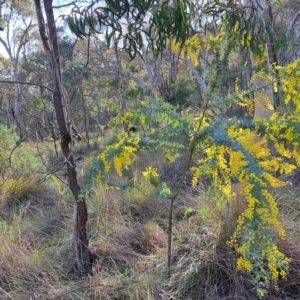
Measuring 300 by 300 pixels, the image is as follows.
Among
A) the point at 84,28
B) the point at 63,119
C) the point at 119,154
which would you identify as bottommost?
the point at 119,154

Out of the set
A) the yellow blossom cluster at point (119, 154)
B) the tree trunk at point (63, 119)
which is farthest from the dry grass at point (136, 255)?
the yellow blossom cluster at point (119, 154)

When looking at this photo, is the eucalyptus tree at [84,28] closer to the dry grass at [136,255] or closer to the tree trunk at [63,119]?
the tree trunk at [63,119]

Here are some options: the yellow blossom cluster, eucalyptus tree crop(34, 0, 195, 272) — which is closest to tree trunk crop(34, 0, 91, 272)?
eucalyptus tree crop(34, 0, 195, 272)

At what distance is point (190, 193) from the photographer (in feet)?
11.5

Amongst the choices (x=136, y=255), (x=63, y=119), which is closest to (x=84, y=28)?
(x=63, y=119)

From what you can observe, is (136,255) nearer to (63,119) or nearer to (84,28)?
(63,119)

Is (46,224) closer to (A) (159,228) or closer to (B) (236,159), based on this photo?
(A) (159,228)

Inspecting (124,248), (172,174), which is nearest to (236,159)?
(124,248)

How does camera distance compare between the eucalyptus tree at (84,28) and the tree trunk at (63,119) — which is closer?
the eucalyptus tree at (84,28)

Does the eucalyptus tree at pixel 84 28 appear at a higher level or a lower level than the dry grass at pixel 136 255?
higher

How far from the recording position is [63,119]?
2.16 meters

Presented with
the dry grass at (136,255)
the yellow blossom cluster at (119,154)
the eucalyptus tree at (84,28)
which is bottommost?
the dry grass at (136,255)

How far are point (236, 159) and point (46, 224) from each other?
2.57 m

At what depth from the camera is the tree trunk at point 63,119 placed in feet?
6.80
